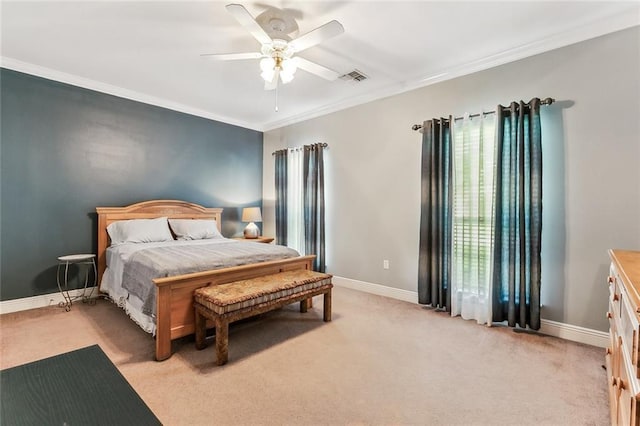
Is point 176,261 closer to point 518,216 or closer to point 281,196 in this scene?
point 281,196

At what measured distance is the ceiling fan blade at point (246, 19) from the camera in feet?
6.08

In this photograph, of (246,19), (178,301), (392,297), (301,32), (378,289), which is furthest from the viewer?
(378,289)

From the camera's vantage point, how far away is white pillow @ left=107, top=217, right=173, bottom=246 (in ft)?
11.6

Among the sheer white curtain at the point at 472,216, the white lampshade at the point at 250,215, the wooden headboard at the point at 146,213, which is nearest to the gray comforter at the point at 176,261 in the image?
the wooden headboard at the point at 146,213

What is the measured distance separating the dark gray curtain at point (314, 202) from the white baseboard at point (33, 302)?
2.97m

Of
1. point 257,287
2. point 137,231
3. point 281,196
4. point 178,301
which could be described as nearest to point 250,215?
point 281,196

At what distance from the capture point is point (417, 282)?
350 centimetres

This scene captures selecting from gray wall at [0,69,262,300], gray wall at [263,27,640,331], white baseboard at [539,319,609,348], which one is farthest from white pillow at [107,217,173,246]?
white baseboard at [539,319,609,348]

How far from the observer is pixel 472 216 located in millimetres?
3031

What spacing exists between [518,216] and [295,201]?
3.16 meters

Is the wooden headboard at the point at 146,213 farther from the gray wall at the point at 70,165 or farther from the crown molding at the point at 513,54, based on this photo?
the crown molding at the point at 513,54

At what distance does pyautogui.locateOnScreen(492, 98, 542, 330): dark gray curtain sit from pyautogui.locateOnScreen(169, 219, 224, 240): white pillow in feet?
11.6

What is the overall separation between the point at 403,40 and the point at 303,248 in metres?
3.14

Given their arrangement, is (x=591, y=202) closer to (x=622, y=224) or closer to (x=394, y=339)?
(x=622, y=224)
